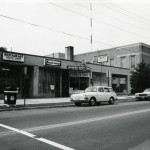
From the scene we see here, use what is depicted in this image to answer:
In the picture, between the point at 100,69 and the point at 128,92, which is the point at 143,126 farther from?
the point at 128,92

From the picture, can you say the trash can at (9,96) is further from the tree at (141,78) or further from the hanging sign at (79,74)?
the tree at (141,78)

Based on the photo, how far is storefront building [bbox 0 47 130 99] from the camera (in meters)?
23.3

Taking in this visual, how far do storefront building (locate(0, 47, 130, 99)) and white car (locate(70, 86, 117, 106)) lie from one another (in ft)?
17.4

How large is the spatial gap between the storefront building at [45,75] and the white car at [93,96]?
529 centimetres

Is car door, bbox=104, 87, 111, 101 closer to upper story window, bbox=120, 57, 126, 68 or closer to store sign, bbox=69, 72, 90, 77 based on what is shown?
store sign, bbox=69, 72, 90, 77

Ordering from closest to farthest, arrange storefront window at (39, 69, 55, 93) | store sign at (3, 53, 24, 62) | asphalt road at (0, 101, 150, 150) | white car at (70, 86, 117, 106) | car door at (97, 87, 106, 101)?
asphalt road at (0, 101, 150, 150) → white car at (70, 86, 117, 106) → car door at (97, 87, 106, 101) → store sign at (3, 53, 24, 62) → storefront window at (39, 69, 55, 93)

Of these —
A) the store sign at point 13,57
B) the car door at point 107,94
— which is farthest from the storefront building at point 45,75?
the car door at point 107,94

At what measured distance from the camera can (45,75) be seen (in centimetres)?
2675

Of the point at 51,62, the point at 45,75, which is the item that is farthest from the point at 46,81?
the point at 51,62

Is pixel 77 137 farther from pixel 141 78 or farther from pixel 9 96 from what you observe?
pixel 141 78

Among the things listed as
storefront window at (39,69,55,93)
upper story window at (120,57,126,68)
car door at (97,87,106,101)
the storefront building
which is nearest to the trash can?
the storefront building

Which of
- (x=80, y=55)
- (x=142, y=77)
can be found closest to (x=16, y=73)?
(x=142, y=77)

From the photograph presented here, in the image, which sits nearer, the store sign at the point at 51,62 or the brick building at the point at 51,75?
the brick building at the point at 51,75

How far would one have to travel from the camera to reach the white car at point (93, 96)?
1859 cm
